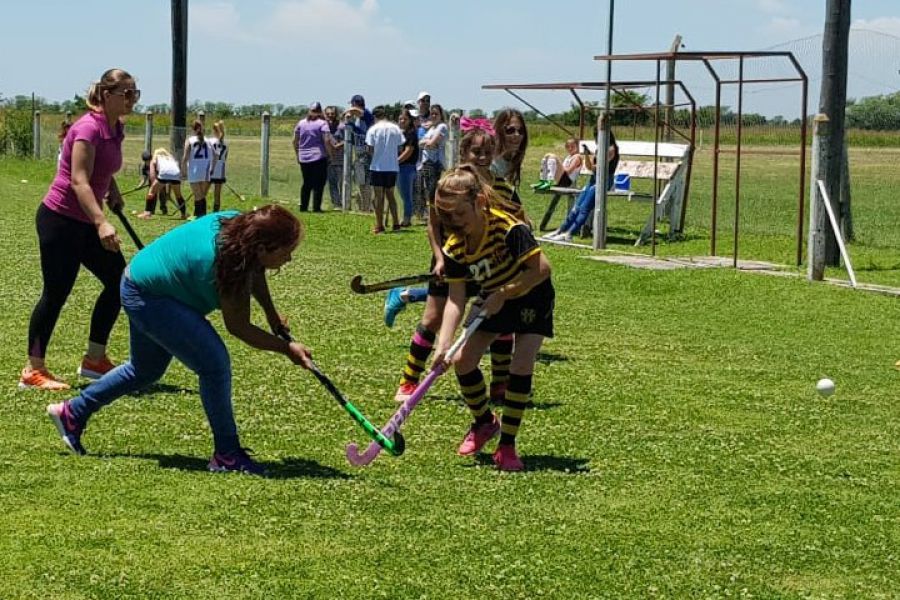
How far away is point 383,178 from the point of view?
827 inches

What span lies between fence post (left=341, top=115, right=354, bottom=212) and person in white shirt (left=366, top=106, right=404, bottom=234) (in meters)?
3.16

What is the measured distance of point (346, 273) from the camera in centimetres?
1638

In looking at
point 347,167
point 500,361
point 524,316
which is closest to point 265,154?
point 347,167

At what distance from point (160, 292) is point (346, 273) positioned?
9.60 meters

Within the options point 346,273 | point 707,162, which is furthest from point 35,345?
point 707,162

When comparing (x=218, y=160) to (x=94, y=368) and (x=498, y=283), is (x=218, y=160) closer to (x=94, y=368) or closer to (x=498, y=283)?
(x=94, y=368)

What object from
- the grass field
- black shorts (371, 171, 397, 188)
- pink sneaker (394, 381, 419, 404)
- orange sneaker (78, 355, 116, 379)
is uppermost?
black shorts (371, 171, 397, 188)

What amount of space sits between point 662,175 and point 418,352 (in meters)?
12.5

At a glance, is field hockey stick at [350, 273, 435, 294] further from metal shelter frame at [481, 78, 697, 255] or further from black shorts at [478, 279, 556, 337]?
metal shelter frame at [481, 78, 697, 255]

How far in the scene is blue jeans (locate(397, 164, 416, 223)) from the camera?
22031mm

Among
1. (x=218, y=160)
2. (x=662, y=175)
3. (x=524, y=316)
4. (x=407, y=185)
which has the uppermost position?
(x=218, y=160)

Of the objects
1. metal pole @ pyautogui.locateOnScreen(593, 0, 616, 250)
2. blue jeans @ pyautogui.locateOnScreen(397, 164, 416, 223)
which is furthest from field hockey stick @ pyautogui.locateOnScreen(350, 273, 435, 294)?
blue jeans @ pyautogui.locateOnScreen(397, 164, 416, 223)

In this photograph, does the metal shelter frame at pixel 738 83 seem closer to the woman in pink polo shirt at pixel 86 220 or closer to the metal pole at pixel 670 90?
the metal pole at pixel 670 90

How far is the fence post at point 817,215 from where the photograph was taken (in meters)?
15.1
